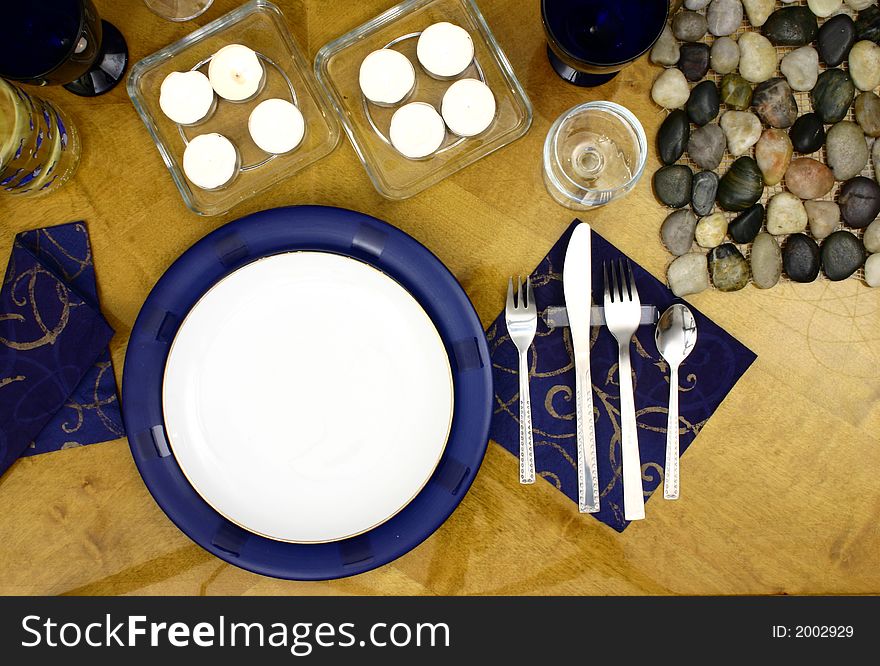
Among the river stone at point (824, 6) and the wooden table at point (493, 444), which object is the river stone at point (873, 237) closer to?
the wooden table at point (493, 444)

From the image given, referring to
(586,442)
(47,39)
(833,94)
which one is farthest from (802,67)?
(47,39)

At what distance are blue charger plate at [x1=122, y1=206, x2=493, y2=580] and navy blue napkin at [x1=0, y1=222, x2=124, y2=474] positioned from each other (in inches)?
2.6

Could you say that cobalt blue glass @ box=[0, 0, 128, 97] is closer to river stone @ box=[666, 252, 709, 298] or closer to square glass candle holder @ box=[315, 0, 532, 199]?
square glass candle holder @ box=[315, 0, 532, 199]

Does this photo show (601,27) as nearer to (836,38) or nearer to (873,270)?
(836,38)

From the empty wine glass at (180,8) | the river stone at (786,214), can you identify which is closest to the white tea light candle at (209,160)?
the empty wine glass at (180,8)

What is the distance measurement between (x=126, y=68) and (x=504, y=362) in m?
0.42

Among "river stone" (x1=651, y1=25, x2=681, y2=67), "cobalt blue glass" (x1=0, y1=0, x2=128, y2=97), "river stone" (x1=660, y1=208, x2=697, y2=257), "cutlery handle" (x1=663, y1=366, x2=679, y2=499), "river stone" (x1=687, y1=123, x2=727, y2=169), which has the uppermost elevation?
"cobalt blue glass" (x1=0, y1=0, x2=128, y2=97)

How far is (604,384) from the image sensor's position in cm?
54

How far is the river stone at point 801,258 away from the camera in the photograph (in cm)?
52

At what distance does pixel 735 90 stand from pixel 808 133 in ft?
0.24

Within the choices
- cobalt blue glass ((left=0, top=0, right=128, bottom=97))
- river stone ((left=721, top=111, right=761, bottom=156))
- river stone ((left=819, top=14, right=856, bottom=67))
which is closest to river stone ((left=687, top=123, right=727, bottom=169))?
river stone ((left=721, top=111, right=761, bottom=156))

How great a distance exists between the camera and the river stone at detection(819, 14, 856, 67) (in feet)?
1.69
